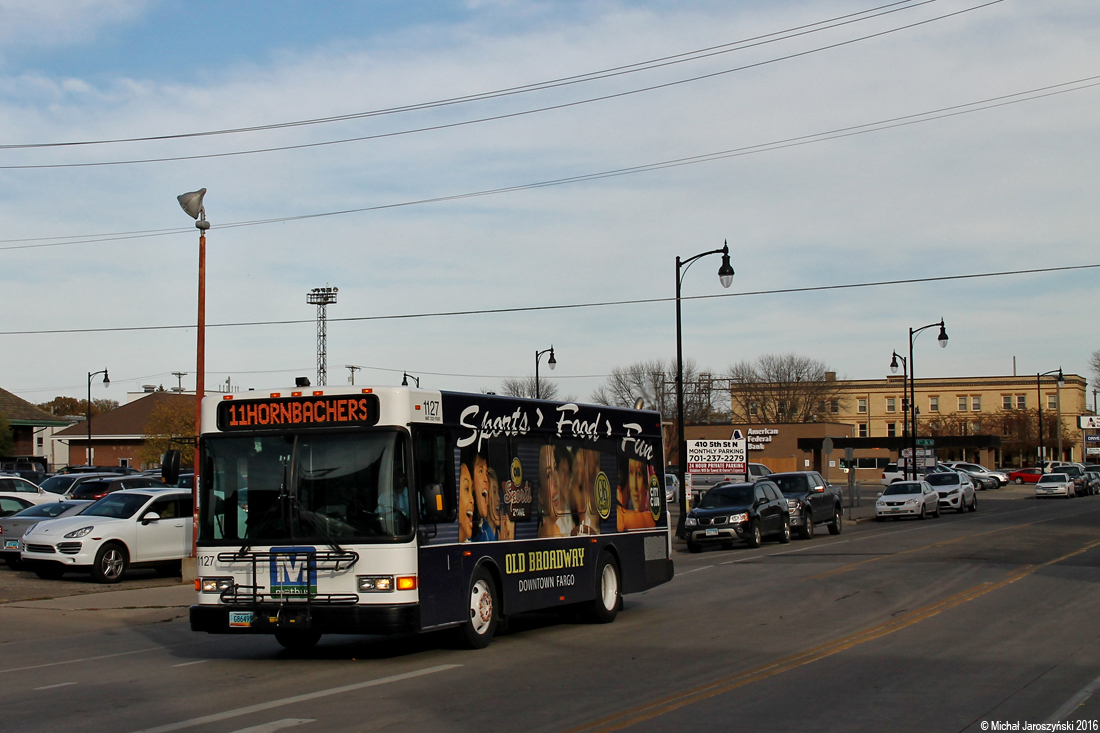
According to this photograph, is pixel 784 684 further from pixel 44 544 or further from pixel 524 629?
pixel 44 544

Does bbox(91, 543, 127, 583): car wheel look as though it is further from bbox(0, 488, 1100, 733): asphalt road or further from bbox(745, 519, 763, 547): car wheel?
bbox(745, 519, 763, 547): car wheel

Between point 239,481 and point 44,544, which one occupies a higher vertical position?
point 239,481

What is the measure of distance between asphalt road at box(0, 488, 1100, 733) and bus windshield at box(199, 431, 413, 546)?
134 centimetres

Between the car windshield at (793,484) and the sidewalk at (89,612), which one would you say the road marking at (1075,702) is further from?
the car windshield at (793,484)

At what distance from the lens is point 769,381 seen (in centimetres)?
10438

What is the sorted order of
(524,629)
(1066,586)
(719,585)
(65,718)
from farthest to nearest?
(719,585), (1066,586), (524,629), (65,718)

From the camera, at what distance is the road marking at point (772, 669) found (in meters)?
8.11

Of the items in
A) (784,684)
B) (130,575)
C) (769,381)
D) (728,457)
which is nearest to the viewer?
(784,684)

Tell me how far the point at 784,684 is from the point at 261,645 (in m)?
6.39

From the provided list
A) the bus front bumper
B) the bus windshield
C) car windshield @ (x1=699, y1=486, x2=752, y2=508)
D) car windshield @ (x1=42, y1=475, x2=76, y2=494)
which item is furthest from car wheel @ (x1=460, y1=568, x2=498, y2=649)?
car windshield @ (x1=42, y1=475, x2=76, y2=494)

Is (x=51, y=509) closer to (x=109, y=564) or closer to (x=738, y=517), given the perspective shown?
(x=109, y=564)

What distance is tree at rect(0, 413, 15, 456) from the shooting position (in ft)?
233

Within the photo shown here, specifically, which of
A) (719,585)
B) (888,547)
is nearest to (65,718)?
(719,585)

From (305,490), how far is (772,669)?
482 centimetres
